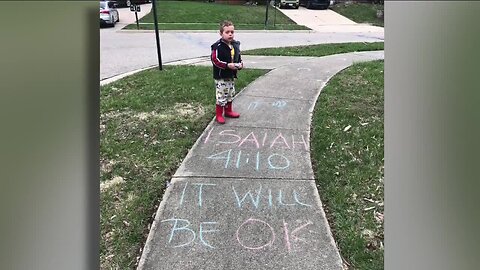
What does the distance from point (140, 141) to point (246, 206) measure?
64.4 inches

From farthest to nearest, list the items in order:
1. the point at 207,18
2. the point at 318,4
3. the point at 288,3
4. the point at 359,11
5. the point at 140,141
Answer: the point at 318,4 < the point at 288,3 < the point at 359,11 < the point at 207,18 < the point at 140,141

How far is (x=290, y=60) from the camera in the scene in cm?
934

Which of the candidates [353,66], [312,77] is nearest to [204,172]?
[312,77]

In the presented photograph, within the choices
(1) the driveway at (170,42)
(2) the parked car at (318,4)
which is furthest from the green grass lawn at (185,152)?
(2) the parked car at (318,4)

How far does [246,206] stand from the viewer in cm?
309

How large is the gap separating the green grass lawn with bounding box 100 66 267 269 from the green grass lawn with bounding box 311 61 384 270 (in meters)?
1.21

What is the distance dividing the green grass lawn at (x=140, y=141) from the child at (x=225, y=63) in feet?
0.97

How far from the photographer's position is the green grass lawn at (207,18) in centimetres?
1778

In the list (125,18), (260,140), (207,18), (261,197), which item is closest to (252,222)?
(261,197)

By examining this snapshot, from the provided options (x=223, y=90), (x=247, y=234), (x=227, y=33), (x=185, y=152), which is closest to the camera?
(x=247, y=234)

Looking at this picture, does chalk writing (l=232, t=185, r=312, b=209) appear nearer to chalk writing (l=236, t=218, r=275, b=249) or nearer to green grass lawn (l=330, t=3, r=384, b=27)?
chalk writing (l=236, t=218, r=275, b=249)

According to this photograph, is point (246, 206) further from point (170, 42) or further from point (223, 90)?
point (170, 42)
